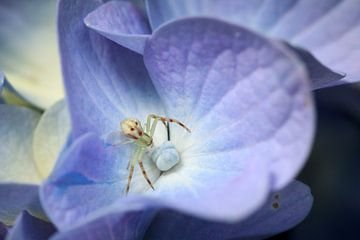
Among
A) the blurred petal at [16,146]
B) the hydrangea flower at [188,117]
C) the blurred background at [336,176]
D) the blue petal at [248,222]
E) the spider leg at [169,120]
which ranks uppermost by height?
the hydrangea flower at [188,117]

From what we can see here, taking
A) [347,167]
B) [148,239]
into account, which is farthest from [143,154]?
[347,167]

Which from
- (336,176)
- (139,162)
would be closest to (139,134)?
(139,162)

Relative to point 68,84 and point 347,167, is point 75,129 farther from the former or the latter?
point 347,167

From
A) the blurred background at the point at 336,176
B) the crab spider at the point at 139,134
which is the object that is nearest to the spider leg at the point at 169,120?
the crab spider at the point at 139,134

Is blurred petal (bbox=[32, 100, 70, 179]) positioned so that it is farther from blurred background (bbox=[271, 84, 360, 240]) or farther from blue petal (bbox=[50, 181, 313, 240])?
blurred background (bbox=[271, 84, 360, 240])

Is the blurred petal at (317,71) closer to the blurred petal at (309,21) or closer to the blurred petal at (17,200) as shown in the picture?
the blurred petal at (309,21)
